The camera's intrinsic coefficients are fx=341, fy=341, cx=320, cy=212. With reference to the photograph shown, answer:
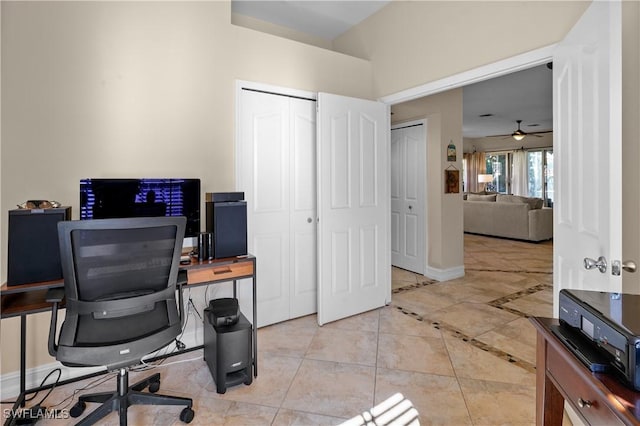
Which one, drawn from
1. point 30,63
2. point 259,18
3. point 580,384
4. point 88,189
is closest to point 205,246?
point 88,189

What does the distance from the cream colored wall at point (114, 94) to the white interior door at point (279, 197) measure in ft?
0.57

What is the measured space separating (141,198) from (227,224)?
577 millimetres

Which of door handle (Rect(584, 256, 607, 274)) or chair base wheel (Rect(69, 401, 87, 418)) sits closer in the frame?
door handle (Rect(584, 256, 607, 274))

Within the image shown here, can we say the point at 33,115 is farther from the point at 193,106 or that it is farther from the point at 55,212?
the point at 193,106

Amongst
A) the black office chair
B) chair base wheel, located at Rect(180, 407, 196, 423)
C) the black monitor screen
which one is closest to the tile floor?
chair base wheel, located at Rect(180, 407, 196, 423)

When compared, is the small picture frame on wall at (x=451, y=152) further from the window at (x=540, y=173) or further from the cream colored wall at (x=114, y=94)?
the window at (x=540, y=173)

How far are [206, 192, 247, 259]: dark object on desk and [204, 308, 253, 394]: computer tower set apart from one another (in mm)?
479

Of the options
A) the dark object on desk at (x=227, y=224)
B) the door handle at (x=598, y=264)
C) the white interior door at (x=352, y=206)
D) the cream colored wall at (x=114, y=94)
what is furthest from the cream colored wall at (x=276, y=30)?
the door handle at (x=598, y=264)

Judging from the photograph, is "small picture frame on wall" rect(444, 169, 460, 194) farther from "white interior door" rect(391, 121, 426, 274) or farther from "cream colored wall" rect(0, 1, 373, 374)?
"cream colored wall" rect(0, 1, 373, 374)

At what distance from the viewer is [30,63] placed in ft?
6.88

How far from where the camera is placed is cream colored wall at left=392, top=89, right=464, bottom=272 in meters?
4.49

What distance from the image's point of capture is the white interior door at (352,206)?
3.06 metres

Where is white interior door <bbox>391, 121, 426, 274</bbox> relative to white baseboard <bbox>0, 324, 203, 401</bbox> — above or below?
above

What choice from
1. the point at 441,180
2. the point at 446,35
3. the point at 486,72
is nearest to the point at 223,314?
the point at 486,72
